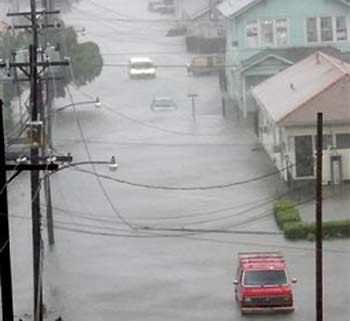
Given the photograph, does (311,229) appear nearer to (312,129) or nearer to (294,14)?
(312,129)

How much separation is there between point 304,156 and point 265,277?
1066cm

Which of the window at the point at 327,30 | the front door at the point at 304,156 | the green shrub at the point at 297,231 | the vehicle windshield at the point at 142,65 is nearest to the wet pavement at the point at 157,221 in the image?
the green shrub at the point at 297,231

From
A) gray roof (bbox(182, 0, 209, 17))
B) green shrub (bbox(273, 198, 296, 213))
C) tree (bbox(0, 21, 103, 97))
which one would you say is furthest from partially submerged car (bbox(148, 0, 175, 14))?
green shrub (bbox(273, 198, 296, 213))

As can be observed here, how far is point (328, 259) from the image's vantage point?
24344mm

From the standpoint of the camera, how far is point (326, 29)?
45.2m

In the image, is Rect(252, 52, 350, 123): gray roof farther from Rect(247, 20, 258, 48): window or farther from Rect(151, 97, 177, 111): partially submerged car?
Rect(151, 97, 177, 111): partially submerged car

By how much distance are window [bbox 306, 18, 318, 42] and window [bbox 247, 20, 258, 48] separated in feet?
6.06

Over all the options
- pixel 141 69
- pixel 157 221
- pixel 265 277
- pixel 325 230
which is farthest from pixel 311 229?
pixel 141 69

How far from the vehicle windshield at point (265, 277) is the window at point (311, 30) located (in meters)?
24.5

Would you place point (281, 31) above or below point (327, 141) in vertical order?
above

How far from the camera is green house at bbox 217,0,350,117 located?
4450cm

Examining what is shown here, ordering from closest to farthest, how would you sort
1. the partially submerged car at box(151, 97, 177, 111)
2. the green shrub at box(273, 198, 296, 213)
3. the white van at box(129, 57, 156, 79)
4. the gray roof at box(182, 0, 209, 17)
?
1. the green shrub at box(273, 198, 296, 213)
2. the partially submerged car at box(151, 97, 177, 111)
3. the white van at box(129, 57, 156, 79)
4. the gray roof at box(182, 0, 209, 17)

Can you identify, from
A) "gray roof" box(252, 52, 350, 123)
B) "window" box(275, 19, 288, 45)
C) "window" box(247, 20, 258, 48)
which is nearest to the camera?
"gray roof" box(252, 52, 350, 123)

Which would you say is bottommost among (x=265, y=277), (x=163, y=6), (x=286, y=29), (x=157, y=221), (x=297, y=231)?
(x=157, y=221)
